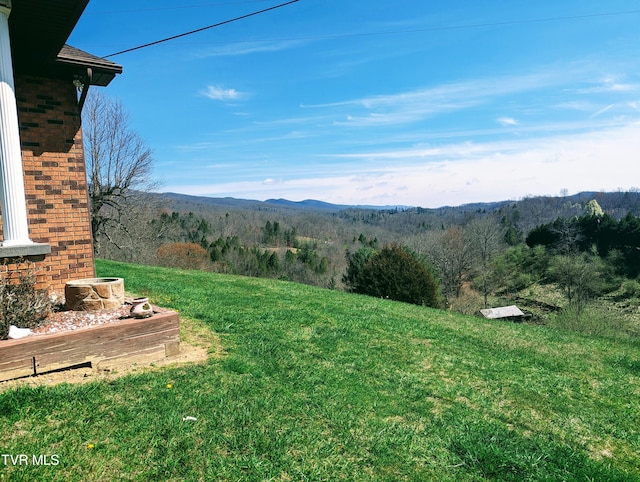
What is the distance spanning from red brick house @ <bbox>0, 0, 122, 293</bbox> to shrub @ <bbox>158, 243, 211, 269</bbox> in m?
28.1

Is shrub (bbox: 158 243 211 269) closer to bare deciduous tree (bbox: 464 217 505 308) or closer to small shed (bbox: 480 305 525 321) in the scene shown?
small shed (bbox: 480 305 525 321)

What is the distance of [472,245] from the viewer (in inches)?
1549

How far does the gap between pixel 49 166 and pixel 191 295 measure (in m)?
3.81

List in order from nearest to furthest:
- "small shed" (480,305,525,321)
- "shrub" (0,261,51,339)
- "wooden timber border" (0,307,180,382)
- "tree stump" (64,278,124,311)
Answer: "wooden timber border" (0,307,180,382)
"shrub" (0,261,51,339)
"tree stump" (64,278,124,311)
"small shed" (480,305,525,321)

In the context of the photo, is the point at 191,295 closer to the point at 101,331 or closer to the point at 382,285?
the point at 101,331

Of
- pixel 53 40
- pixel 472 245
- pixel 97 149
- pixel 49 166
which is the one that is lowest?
pixel 472 245

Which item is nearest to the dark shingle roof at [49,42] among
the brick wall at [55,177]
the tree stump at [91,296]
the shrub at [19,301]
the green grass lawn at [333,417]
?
the brick wall at [55,177]

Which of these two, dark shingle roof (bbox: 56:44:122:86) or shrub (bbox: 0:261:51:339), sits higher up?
dark shingle roof (bbox: 56:44:122:86)

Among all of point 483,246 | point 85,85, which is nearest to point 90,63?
point 85,85

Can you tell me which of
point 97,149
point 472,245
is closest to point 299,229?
point 472,245

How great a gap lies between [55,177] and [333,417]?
493 cm

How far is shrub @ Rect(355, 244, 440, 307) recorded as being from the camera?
659 inches

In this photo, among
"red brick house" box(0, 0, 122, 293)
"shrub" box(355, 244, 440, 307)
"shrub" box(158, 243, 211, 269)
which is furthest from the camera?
"shrub" box(158, 243, 211, 269)

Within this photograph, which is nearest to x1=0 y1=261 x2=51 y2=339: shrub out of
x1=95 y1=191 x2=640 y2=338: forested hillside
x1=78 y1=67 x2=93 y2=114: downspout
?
x1=78 y1=67 x2=93 y2=114: downspout
